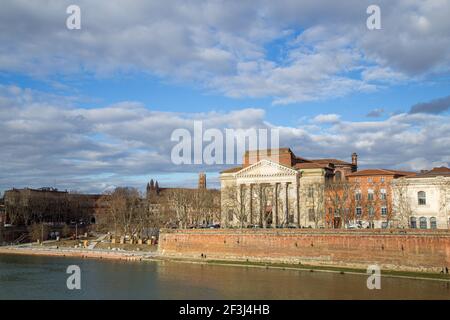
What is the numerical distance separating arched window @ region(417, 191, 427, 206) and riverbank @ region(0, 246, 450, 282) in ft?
60.0

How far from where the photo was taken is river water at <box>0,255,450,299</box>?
1355 inches

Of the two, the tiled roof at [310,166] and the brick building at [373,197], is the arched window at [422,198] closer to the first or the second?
the brick building at [373,197]

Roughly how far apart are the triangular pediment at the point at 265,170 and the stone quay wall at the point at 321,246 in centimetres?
2038

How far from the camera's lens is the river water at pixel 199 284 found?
3441cm

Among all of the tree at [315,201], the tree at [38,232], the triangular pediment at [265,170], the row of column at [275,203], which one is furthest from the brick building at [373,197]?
the tree at [38,232]

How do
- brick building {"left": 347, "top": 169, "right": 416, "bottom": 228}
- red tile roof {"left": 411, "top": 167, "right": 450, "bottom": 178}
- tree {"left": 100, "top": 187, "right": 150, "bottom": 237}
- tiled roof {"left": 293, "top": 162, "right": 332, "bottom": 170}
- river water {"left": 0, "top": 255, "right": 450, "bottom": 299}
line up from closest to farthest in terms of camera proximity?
river water {"left": 0, "top": 255, "right": 450, "bottom": 299} → red tile roof {"left": 411, "top": 167, "right": 450, "bottom": 178} → brick building {"left": 347, "top": 169, "right": 416, "bottom": 228} → tiled roof {"left": 293, "top": 162, "right": 332, "bottom": 170} → tree {"left": 100, "top": 187, "right": 150, "bottom": 237}

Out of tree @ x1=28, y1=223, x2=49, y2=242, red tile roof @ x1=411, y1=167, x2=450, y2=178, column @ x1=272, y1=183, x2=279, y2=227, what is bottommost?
tree @ x1=28, y1=223, x2=49, y2=242

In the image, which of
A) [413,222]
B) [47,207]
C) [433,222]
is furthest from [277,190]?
[47,207]

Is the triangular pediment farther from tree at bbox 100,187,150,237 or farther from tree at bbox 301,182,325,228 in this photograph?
tree at bbox 100,187,150,237

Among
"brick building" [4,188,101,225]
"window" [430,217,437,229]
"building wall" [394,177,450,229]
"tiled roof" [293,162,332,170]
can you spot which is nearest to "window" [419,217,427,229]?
"building wall" [394,177,450,229]

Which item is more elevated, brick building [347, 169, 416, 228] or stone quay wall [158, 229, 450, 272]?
brick building [347, 169, 416, 228]

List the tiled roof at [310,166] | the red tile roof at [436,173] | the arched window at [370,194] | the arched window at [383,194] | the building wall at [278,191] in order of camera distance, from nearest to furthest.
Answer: the red tile roof at [436,173] < the arched window at [383,194] < the arched window at [370,194] < the building wall at [278,191] < the tiled roof at [310,166]

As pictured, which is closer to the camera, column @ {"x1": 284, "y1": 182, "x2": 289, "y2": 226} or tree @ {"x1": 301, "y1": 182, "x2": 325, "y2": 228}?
tree @ {"x1": 301, "y1": 182, "x2": 325, "y2": 228}
